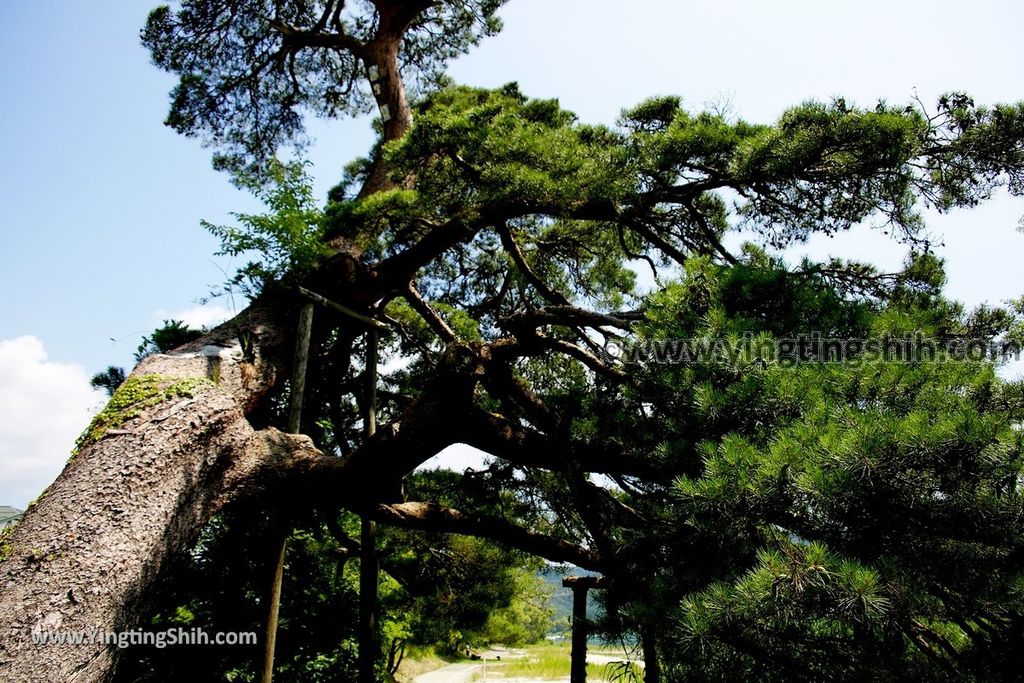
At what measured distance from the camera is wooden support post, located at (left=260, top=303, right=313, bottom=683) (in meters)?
3.13

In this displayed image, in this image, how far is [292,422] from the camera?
141 inches

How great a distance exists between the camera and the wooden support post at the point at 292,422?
313 cm

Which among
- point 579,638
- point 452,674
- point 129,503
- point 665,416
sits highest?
point 665,416

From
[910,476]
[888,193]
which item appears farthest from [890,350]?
[888,193]

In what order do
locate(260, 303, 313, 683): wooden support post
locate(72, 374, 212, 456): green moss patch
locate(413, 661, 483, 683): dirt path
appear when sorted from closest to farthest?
1. locate(72, 374, 212, 456): green moss patch
2. locate(260, 303, 313, 683): wooden support post
3. locate(413, 661, 483, 683): dirt path

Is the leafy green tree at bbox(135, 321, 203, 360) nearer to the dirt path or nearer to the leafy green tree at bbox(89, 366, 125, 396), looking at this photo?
the leafy green tree at bbox(89, 366, 125, 396)

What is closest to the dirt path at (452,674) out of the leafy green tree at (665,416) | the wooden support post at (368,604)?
the leafy green tree at (665,416)

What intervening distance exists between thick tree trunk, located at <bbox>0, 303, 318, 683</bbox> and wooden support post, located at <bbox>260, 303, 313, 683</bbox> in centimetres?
19

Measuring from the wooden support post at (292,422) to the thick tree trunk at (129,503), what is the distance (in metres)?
0.19

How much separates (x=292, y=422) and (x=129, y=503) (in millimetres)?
1013

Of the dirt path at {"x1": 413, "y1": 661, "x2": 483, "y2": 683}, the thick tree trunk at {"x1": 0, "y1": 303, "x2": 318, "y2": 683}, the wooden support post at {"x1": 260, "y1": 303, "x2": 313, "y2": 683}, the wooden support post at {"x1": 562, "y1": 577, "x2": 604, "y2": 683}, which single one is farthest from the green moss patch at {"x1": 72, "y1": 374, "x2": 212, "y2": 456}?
the dirt path at {"x1": 413, "y1": 661, "x2": 483, "y2": 683}

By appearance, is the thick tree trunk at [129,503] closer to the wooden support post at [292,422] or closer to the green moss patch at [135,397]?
the green moss patch at [135,397]

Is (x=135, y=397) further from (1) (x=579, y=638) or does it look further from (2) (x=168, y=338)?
(1) (x=579, y=638)

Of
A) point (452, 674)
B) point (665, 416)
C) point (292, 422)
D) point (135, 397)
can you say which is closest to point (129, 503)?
point (135, 397)
